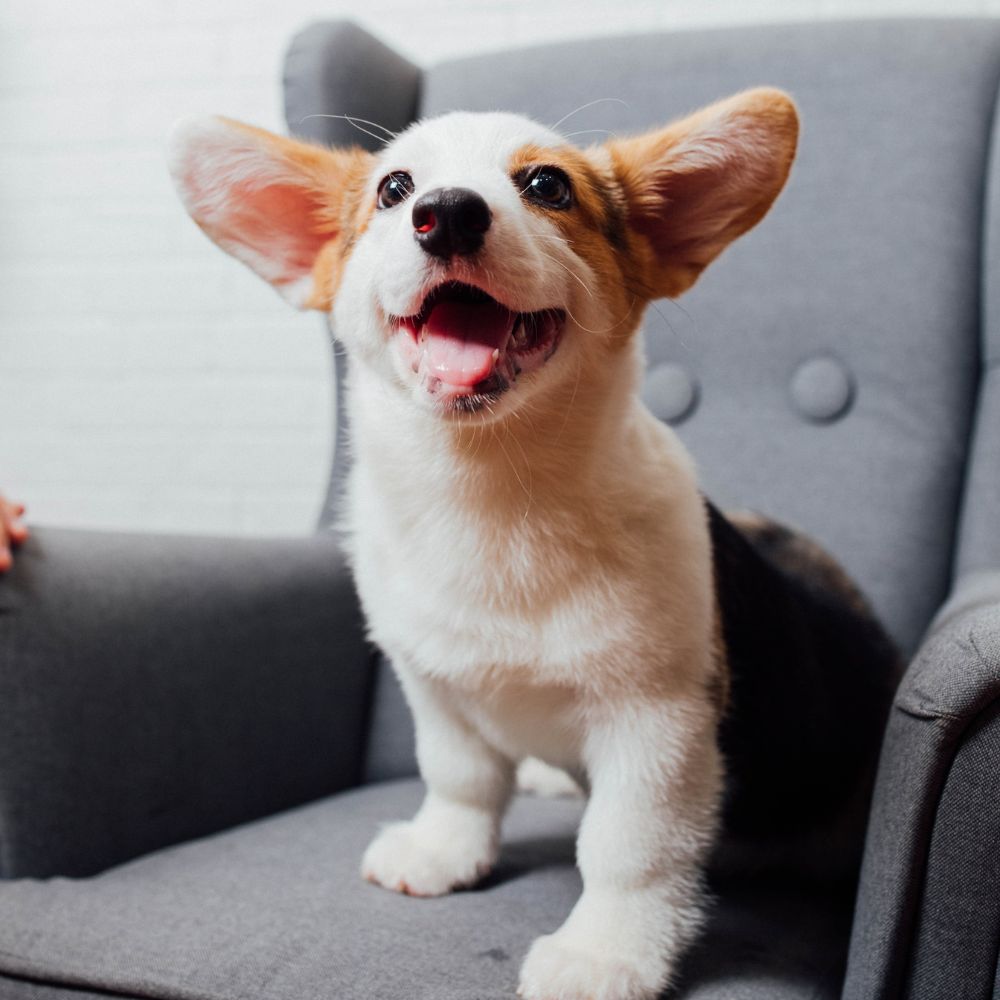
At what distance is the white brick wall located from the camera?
7.83 feet

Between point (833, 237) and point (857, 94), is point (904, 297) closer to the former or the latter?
point (833, 237)

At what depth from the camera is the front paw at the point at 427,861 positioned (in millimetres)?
1113

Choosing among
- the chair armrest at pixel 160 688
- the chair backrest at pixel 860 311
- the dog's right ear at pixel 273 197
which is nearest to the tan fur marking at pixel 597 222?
the dog's right ear at pixel 273 197

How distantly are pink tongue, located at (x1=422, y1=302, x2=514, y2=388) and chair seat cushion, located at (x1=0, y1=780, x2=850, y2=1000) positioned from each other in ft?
1.69

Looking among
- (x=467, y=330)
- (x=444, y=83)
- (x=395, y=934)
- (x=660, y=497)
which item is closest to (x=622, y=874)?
(x=395, y=934)

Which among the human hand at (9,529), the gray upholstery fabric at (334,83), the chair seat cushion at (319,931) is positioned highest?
the gray upholstery fabric at (334,83)

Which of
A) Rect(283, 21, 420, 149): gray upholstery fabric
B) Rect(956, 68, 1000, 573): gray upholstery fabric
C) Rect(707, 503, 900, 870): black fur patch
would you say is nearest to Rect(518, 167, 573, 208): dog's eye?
Rect(707, 503, 900, 870): black fur patch

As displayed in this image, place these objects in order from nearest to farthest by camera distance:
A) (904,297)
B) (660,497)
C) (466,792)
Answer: (660,497), (466,792), (904,297)

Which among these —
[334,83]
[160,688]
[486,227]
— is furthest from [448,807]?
[334,83]

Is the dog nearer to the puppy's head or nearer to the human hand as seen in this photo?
the puppy's head

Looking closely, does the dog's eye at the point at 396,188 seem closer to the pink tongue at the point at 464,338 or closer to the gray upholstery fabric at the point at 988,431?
the pink tongue at the point at 464,338

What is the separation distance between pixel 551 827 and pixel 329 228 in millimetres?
800

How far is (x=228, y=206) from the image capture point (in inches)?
45.3

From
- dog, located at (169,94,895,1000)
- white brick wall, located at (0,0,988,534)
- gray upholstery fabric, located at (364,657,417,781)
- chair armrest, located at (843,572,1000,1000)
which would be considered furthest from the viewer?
white brick wall, located at (0,0,988,534)
